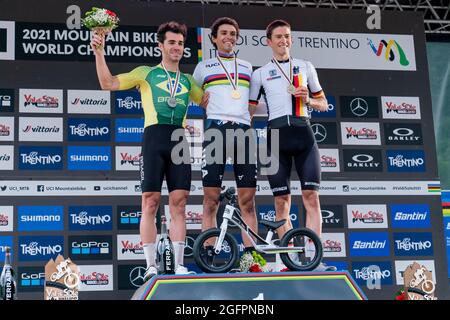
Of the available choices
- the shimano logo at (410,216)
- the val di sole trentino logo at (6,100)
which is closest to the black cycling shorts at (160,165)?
the val di sole trentino logo at (6,100)

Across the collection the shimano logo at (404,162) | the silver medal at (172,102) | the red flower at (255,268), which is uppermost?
the silver medal at (172,102)

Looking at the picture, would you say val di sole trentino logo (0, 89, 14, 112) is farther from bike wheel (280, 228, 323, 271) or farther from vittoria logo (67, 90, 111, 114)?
bike wheel (280, 228, 323, 271)

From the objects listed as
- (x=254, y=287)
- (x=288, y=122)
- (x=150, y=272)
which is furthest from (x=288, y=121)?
(x=254, y=287)

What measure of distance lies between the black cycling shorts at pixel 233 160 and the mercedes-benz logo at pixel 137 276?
218cm

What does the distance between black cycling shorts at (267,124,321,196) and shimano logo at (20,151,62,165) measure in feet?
8.85

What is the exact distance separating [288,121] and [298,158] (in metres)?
0.27

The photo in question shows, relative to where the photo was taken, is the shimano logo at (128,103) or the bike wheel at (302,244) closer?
the bike wheel at (302,244)

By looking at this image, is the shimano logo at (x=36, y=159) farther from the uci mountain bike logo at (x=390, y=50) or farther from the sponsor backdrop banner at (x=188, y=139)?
the uci mountain bike logo at (x=390, y=50)

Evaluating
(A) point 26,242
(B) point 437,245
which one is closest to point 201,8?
(A) point 26,242

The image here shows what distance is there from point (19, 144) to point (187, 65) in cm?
182

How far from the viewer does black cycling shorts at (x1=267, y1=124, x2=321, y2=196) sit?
17.5ft

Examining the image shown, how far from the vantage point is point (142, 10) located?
25.3 feet

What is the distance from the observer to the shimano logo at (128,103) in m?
7.46

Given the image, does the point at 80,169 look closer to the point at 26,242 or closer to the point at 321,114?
the point at 26,242
